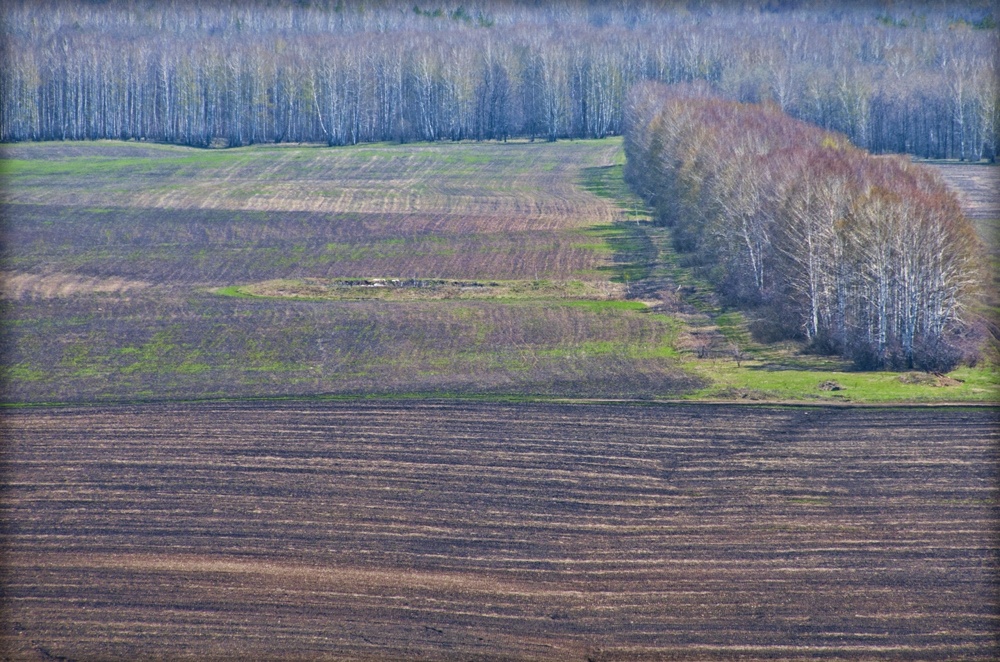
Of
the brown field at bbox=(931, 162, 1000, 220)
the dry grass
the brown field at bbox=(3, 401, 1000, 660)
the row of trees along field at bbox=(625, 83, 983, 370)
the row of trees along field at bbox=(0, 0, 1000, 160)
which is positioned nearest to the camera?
the brown field at bbox=(3, 401, 1000, 660)

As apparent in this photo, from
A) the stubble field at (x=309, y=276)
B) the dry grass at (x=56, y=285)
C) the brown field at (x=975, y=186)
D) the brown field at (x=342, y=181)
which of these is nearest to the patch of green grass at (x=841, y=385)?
the stubble field at (x=309, y=276)

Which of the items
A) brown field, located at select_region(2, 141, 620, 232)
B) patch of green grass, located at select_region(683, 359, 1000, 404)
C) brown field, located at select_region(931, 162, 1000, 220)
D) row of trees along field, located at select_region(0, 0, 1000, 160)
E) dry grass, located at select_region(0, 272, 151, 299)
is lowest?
dry grass, located at select_region(0, 272, 151, 299)

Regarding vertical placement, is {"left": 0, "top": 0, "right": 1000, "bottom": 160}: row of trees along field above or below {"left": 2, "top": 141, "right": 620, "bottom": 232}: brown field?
above

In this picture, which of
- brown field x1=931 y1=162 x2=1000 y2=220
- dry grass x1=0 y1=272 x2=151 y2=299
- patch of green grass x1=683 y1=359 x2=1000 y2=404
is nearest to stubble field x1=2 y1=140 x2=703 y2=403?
dry grass x1=0 y1=272 x2=151 y2=299

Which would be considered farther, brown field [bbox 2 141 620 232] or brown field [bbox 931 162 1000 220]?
brown field [bbox 2 141 620 232]

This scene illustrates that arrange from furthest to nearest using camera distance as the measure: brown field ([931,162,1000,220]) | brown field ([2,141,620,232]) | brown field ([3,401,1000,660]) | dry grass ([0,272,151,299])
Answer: brown field ([2,141,620,232]) < brown field ([931,162,1000,220]) < dry grass ([0,272,151,299]) < brown field ([3,401,1000,660])

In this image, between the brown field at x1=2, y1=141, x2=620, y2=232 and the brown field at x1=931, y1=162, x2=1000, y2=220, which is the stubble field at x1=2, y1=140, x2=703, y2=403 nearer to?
the brown field at x1=2, y1=141, x2=620, y2=232

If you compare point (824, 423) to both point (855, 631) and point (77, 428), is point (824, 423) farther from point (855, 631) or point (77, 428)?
point (77, 428)

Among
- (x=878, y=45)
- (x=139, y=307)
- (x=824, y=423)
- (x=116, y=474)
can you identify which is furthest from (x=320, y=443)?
(x=878, y=45)
